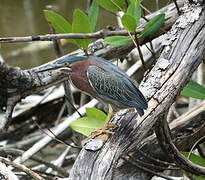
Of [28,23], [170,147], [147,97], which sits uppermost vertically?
[147,97]

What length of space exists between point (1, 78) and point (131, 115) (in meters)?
0.56

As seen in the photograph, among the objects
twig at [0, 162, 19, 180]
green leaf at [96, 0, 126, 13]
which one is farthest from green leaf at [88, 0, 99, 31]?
twig at [0, 162, 19, 180]

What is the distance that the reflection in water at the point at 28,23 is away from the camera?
5.40 meters

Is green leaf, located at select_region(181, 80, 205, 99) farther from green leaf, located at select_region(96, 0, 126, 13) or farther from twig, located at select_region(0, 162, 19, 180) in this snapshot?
twig, located at select_region(0, 162, 19, 180)

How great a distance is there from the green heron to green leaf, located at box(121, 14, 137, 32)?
0.51ft

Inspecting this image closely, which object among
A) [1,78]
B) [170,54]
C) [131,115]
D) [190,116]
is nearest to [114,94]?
[131,115]

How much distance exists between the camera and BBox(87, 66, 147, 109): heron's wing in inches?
65.3

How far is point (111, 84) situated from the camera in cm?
168

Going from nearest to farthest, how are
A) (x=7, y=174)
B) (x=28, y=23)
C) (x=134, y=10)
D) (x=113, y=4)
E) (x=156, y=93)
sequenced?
(x=7, y=174), (x=156, y=93), (x=134, y=10), (x=113, y=4), (x=28, y=23)

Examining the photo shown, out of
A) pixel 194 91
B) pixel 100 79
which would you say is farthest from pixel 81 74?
pixel 194 91

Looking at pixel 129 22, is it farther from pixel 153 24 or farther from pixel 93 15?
pixel 93 15

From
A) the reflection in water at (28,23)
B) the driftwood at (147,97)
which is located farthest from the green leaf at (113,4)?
the reflection in water at (28,23)

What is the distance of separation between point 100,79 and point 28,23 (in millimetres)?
5244

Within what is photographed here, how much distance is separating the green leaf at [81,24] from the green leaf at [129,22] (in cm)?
15
